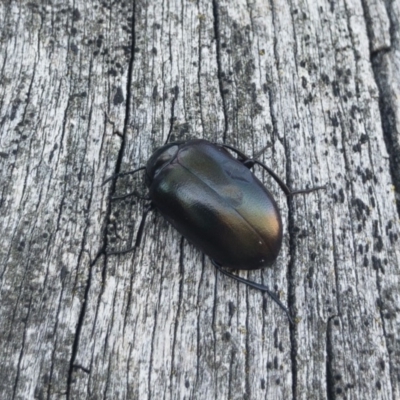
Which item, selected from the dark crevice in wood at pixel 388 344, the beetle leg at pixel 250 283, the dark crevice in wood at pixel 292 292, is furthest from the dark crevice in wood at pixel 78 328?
the dark crevice in wood at pixel 388 344

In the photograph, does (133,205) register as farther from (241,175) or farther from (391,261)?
(391,261)

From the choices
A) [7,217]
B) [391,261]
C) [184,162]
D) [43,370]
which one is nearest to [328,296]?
[391,261]

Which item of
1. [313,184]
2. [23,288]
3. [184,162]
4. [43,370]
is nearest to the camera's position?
[43,370]

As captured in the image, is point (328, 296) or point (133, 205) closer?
point (328, 296)

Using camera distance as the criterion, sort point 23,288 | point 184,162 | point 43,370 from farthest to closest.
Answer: point 184,162, point 23,288, point 43,370

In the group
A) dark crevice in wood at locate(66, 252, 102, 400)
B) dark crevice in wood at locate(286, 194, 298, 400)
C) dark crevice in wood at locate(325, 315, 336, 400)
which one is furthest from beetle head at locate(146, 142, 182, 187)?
dark crevice in wood at locate(325, 315, 336, 400)

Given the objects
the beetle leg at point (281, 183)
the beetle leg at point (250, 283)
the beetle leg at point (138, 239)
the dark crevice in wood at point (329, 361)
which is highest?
the beetle leg at point (281, 183)

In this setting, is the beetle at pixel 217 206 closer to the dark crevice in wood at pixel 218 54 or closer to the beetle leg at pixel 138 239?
the beetle leg at pixel 138 239
